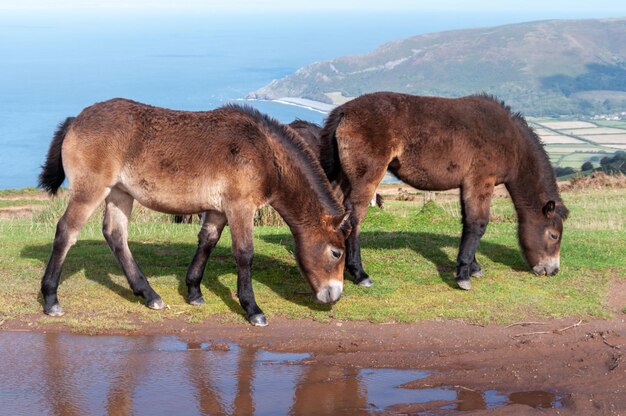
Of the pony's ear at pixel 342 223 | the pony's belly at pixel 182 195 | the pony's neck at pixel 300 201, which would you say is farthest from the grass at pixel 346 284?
the pony's belly at pixel 182 195

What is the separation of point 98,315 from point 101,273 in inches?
58.3

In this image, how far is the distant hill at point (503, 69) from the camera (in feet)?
355

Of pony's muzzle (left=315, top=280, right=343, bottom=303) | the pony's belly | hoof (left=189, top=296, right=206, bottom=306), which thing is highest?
the pony's belly

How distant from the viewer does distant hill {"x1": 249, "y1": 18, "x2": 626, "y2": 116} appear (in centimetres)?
10825

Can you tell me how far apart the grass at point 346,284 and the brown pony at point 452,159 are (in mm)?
450

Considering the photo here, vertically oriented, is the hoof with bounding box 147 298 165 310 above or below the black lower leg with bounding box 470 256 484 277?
above

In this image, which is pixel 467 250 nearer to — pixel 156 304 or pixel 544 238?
pixel 544 238

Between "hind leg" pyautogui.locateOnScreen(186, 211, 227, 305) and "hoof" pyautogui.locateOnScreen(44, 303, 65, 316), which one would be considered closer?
"hoof" pyautogui.locateOnScreen(44, 303, 65, 316)

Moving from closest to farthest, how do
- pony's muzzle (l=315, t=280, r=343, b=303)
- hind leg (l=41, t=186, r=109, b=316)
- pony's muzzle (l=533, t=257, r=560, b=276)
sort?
hind leg (l=41, t=186, r=109, b=316) → pony's muzzle (l=315, t=280, r=343, b=303) → pony's muzzle (l=533, t=257, r=560, b=276)

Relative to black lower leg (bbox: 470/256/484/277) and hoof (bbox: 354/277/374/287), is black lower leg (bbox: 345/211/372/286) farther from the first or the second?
black lower leg (bbox: 470/256/484/277)

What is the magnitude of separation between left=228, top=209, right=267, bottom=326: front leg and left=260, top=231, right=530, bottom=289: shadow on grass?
2.21 m

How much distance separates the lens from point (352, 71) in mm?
119812

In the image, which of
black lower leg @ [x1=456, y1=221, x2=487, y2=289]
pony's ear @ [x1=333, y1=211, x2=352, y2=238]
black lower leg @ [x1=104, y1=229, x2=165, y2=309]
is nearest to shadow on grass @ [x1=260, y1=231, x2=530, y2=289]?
black lower leg @ [x1=456, y1=221, x2=487, y2=289]

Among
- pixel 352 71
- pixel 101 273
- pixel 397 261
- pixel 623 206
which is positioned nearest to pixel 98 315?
pixel 101 273
